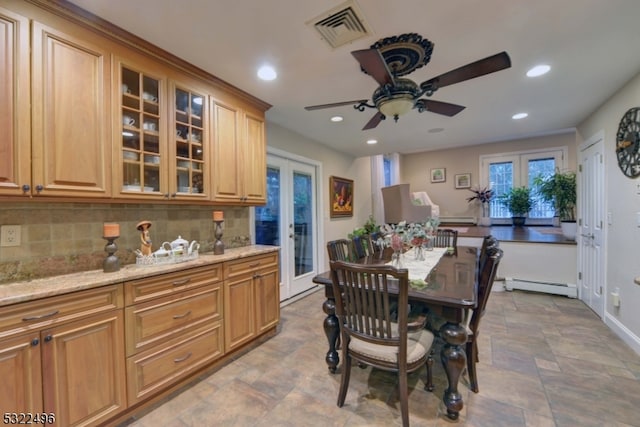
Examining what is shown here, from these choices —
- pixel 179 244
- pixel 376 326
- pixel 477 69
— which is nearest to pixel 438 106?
pixel 477 69

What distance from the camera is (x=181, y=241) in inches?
88.1

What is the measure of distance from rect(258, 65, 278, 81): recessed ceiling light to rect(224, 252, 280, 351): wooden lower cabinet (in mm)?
1650

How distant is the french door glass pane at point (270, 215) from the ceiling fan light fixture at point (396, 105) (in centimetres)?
205

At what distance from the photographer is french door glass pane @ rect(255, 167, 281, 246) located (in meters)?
3.61

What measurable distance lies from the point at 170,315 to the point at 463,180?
24.5ft

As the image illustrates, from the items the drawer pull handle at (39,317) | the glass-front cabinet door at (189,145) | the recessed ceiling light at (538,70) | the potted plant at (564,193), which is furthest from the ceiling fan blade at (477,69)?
the potted plant at (564,193)

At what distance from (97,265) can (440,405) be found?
2567 millimetres

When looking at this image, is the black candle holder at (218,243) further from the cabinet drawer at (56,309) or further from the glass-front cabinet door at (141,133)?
the cabinet drawer at (56,309)

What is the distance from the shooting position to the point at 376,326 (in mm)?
1633

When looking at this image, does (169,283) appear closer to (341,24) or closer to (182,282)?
(182,282)

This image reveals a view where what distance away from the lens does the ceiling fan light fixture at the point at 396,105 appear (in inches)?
77.3

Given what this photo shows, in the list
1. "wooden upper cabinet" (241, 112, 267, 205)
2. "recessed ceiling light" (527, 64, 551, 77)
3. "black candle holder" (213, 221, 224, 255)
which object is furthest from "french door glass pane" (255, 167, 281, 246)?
"recessed ceiling light" (527, 64, 551, 77)

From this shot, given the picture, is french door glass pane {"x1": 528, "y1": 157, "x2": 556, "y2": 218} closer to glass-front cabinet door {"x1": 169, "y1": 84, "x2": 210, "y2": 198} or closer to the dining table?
the dining table

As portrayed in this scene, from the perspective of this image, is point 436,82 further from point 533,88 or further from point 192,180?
point 192,180
